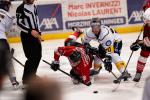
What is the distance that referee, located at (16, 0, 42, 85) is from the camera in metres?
4.58

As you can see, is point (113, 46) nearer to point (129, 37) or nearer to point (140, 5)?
point (129, 37)

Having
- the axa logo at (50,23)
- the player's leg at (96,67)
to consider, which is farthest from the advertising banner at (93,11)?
the player's leg at (96,67)

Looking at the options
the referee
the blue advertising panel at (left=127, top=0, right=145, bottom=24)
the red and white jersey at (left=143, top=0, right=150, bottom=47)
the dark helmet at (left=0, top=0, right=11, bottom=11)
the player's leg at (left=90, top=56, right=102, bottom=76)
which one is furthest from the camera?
the blue advertising panel at (left=127, top=0, right=145, bottom=24)

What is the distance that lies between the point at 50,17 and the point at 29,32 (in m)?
4.04

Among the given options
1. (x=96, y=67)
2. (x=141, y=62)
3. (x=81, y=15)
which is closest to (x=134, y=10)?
(x=81, y=15)

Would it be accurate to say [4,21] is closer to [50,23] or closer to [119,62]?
[119,62]

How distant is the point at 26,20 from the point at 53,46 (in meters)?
3.20

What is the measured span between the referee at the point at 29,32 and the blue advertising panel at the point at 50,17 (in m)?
3.91

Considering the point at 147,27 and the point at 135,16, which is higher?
the point at 147,27

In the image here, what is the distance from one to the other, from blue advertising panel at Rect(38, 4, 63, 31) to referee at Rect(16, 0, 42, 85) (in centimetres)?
391

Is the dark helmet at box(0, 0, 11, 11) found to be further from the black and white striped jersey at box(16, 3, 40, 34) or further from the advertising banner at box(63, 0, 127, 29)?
the advertising banner at box(63, 0, 127, 29)

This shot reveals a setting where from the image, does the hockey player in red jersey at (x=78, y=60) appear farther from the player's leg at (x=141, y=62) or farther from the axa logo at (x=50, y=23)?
the axa logo at (x=50, y=23)

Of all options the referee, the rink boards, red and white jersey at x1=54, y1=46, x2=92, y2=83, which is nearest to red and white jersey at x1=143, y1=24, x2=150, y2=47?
red and white jersey at x1=54, y1=46, x2=92, y2=83

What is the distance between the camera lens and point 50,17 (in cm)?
860
